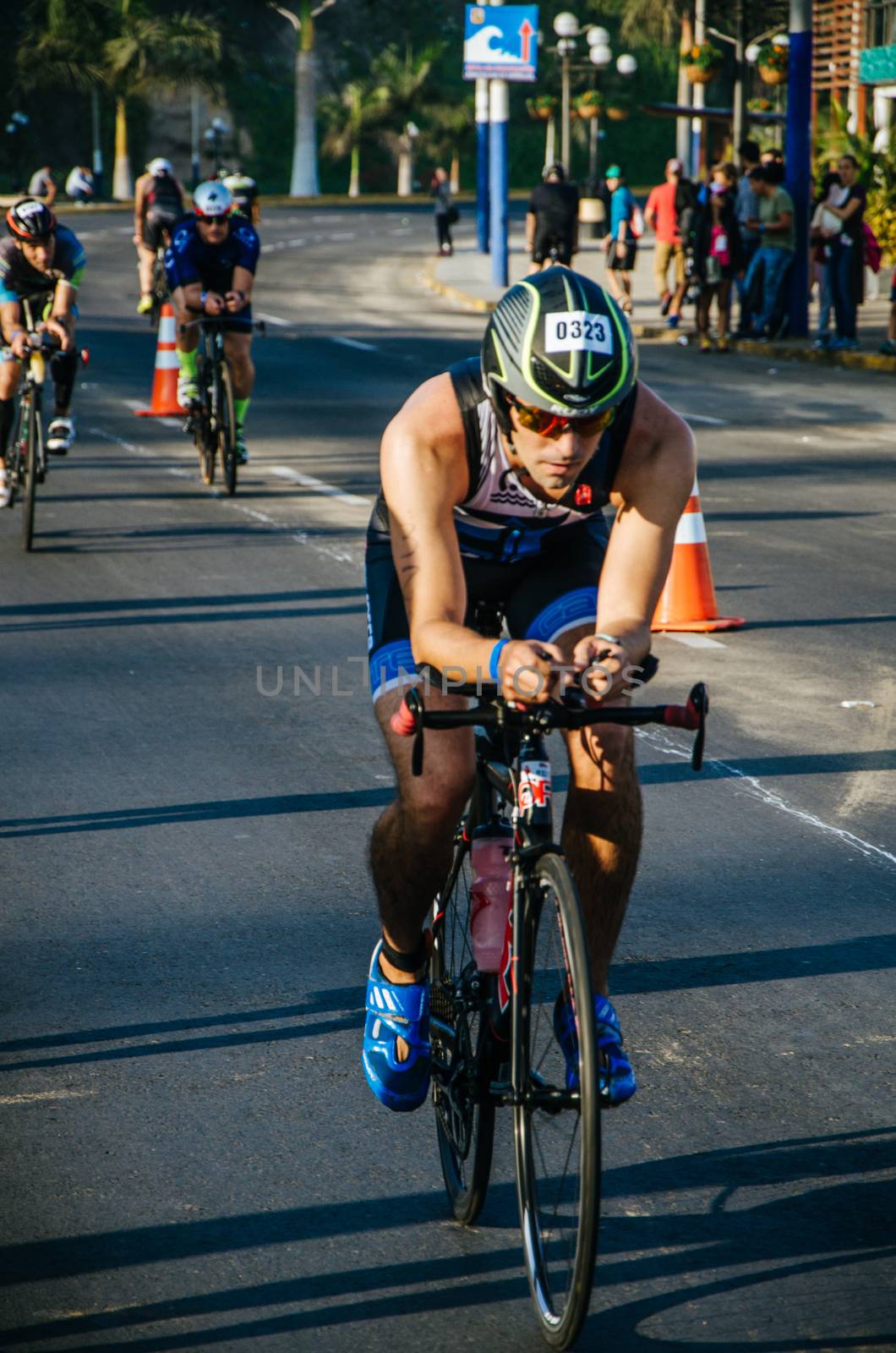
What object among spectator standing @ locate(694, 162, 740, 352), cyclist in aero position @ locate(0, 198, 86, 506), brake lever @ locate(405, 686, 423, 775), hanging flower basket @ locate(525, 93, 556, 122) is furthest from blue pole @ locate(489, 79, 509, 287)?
brake lever @ locate(405, 686, 423, 775)

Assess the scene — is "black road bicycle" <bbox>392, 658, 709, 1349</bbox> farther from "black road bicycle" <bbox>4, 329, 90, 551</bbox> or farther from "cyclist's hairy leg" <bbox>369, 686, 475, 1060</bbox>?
"black road bicycle" <bbox>4, 329, 90, 551</bbox>

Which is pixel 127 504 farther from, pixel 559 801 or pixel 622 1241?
pixel 622 1241

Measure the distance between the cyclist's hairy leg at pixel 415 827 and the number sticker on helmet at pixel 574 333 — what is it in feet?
2.46

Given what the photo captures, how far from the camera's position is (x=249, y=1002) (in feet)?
17.1

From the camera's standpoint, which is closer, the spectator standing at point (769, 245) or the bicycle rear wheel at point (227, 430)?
the bicycle rear wheel at point (227, 430)

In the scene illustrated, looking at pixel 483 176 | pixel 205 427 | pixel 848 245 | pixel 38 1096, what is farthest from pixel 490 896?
pixel 483 176

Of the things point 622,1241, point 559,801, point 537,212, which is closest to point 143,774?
point 559,801

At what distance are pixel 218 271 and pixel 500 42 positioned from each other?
24157 mm

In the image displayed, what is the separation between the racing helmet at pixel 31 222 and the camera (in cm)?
1220

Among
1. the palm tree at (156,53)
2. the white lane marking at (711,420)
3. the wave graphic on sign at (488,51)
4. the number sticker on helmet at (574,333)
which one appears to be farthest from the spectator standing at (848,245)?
the palm tree at (156,53)

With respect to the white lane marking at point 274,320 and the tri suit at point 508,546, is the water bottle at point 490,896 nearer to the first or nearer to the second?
the tri suit at point 508,546

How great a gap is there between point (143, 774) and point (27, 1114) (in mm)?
3004

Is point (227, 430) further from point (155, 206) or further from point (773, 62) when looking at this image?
point (773, 62)

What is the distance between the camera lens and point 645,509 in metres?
3.97
